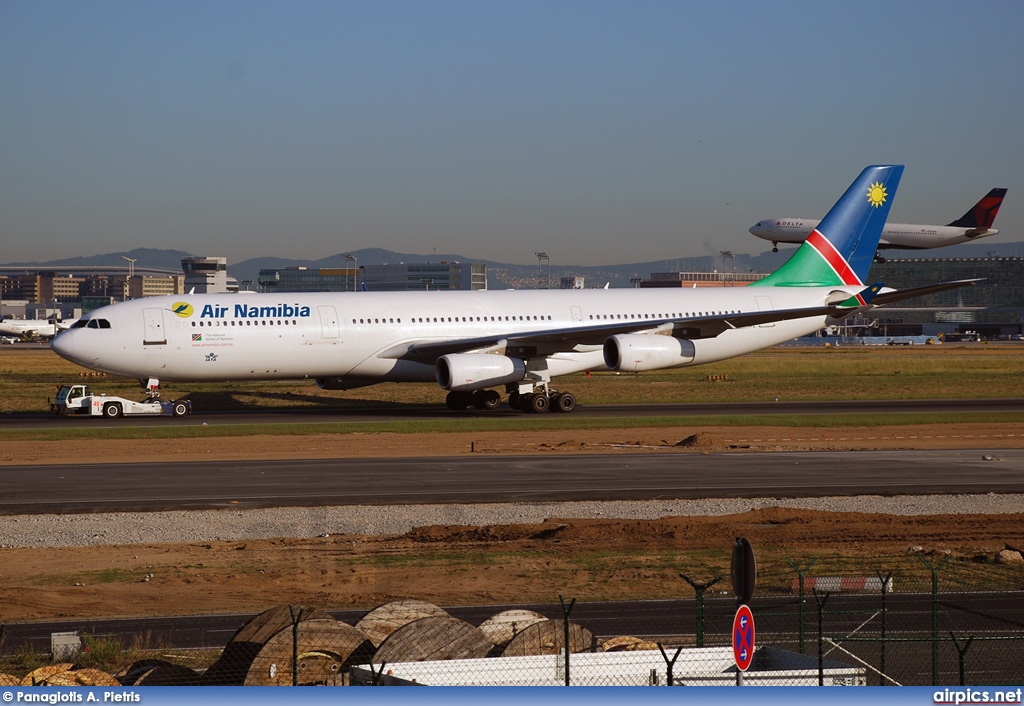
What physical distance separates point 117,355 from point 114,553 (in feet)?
74.6

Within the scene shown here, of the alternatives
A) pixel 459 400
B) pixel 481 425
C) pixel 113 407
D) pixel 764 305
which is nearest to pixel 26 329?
pixel 113 407

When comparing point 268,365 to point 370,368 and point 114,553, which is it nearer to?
point 370,368

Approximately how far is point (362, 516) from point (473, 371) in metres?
18.0

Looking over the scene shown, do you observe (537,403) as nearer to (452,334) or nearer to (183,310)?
(452,334)

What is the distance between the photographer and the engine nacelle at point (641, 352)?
4603cm

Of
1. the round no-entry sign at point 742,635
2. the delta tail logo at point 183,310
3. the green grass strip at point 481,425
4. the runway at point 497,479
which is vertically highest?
the delta tail logo at point 183,310

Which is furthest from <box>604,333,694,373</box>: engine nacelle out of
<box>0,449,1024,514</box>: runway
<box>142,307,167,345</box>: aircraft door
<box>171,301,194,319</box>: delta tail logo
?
<box>142,307,167,345</box>: aircraft door

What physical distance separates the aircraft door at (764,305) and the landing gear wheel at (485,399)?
12747mm

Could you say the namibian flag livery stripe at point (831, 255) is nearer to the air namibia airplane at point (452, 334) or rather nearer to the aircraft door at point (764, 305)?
the air namibia airplane at point (452, 334)

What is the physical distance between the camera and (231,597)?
1962 cm

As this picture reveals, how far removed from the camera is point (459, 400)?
49.9 meters

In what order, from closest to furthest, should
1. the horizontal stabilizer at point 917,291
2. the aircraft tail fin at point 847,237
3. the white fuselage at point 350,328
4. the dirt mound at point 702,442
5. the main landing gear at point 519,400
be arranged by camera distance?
the dirt mound at point 702,442, the white fuselage at point 350,328, the horizontal stabilizer at point 917,291, the main landing gear at point 519,400, the aircraft tail fin at point 847,237

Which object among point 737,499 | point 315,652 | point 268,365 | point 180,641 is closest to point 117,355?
point 268,365

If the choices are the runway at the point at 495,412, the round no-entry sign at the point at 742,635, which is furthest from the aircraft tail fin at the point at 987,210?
the round no-entry sign at the point at 742,635
